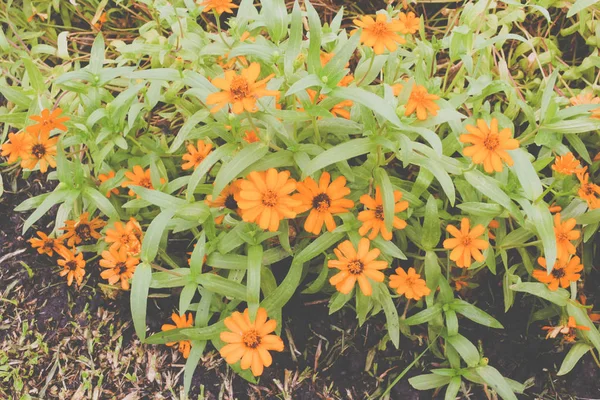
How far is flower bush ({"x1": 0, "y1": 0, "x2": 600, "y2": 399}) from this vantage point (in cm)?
144

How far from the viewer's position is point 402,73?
6.36ft

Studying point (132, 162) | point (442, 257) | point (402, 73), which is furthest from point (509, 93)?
point (132, 162)

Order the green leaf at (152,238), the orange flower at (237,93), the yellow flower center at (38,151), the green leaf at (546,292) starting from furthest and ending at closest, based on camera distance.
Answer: the yellow flower center at (38,151) < the green leaf at (546,292) < the green leaf at (152,238) < the orange flower at (237,93)

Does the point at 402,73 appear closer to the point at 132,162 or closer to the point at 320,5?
the point at 320,5

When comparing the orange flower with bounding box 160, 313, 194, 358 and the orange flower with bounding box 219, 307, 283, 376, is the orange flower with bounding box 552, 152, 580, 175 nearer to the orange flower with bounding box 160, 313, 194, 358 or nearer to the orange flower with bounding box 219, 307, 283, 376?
the orange flower with bounding box 219, 307, 283, 376

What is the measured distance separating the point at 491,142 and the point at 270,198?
0.59 meters

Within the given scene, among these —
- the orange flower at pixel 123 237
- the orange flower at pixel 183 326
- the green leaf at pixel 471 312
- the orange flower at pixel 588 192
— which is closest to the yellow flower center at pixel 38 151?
the orange flower at pixel 123 237

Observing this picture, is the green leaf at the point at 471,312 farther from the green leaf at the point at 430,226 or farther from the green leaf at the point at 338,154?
the green leaf at the point at 338,154

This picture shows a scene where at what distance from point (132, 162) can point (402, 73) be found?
3.36 ft

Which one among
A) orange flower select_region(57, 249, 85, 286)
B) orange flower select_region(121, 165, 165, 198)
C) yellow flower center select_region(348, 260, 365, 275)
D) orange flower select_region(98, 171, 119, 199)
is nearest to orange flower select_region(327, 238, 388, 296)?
yellow flower center select_region(348, 260, 365, 275)

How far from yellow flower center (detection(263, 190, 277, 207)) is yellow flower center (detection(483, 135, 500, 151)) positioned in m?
0.56

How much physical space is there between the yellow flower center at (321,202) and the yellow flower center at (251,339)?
391 mm

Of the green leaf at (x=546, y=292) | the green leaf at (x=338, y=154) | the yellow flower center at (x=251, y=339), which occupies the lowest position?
the yellow flower center at (x=251, y=339)

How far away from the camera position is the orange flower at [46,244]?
198 centimetres
